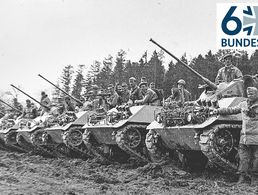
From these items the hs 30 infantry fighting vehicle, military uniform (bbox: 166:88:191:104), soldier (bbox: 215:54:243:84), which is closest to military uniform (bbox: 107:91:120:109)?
military uniform (bbox: 166:88:191:104)

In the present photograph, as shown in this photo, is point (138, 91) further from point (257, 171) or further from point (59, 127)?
point (257, 171)

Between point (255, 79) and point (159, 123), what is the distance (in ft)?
8.74

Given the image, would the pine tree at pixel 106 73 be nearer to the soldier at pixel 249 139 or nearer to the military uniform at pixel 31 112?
the military uniform at pixel 31 112

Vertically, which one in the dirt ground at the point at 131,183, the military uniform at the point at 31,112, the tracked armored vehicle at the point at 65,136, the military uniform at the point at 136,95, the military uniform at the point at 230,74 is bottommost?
the dirt ground at the point at 131,183

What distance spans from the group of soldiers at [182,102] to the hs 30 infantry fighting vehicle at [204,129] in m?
0.39

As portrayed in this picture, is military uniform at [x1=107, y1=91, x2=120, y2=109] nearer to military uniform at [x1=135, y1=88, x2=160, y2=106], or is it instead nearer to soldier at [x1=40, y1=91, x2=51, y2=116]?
military uniform at [x1=135, y1=88, x2=160, y2=106]

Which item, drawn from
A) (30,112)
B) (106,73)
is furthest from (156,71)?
(30,112)

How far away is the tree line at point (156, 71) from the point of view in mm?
42562

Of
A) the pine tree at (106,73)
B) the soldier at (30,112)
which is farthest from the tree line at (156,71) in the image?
the soldier at (30,112)

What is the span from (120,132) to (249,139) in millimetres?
5077

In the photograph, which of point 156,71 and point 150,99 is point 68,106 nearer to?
point 150,99

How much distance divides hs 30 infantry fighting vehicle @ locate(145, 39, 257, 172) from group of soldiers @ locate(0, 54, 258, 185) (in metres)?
0.39

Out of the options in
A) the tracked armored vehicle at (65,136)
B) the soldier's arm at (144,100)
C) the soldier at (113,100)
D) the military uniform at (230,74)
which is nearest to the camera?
the military uniform at (230,74)

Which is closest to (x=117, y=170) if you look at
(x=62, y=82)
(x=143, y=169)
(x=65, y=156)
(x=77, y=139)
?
(x=143, y=169)
